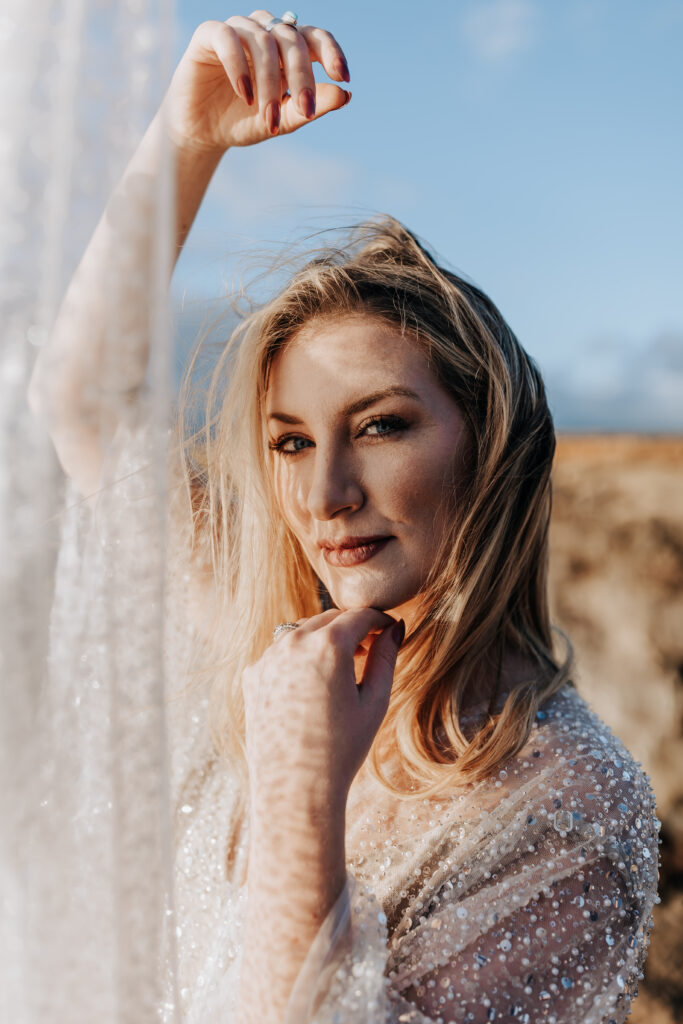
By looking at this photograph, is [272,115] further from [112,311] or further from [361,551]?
[361,551]

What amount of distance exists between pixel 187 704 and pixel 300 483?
563mm

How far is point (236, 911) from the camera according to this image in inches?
49.1

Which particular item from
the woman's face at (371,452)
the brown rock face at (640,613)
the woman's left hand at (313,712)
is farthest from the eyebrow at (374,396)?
the brown rock face at (640,613)

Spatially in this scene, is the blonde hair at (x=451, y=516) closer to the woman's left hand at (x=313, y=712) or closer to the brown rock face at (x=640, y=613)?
the woman's left hand at (x=313, y=712)

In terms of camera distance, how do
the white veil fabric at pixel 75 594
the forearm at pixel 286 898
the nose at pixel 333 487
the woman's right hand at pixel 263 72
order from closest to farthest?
1. the white veil fabric at pixel 75 594
2. the forearm at pixel 286 898
3. the woman's right hand at pixel 263 72
4. the nose at pixel 333 487

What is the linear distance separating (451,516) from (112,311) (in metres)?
0.66

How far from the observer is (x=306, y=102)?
1022 millimetres

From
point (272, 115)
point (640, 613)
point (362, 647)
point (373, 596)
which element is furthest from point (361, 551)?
point (640, 613)

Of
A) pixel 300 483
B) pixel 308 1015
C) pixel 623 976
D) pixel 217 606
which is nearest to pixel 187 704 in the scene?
pixel 217 606

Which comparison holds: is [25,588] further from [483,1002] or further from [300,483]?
[483,1002]

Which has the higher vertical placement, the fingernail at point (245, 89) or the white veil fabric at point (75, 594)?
the fingernail at point (245, 89)

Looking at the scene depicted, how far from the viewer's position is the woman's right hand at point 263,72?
103cm

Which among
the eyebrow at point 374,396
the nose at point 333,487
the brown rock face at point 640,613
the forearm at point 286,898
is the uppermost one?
the eyebrow at point 374,396

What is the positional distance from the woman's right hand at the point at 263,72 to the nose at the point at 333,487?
463 mm
